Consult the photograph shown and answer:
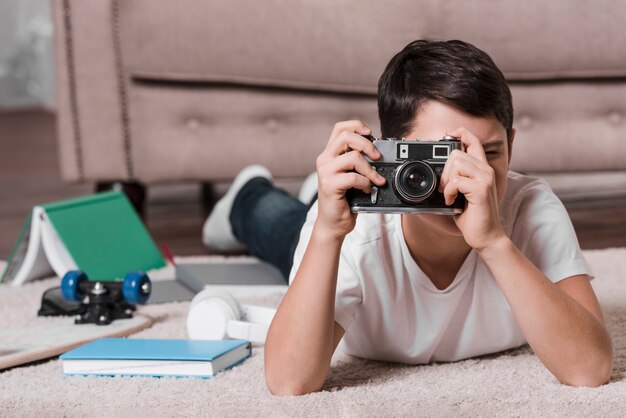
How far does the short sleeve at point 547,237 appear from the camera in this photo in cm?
98

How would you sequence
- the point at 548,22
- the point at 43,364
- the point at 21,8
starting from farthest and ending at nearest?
the point at 21,8 → the point at 548,22 → the point at 43,364

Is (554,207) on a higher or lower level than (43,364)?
higher

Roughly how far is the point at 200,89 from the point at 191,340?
846 mm

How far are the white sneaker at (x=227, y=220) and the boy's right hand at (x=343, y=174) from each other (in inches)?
37.1

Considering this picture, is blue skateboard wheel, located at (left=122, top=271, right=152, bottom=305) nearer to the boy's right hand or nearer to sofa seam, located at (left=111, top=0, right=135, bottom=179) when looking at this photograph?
the boy's right hand

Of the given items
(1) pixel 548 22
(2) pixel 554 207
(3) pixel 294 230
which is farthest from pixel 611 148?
(2) pixel 554 207

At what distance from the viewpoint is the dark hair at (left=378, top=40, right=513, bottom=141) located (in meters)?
0.89

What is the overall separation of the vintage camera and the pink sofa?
3.22 feet

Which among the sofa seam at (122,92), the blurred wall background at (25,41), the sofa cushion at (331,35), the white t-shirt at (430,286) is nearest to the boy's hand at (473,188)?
the white t-shirt at (430,286)

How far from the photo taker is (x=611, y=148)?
1.91m

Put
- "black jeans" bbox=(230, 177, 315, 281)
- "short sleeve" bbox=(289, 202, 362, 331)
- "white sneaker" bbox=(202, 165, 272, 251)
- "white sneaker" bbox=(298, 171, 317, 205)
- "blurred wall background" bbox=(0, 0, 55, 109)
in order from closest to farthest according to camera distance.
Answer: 1. "short sleeve" bbox=(289, 202, 362, 331)
2. "black jeans" bbox=(230, 177, 315, 281)
3. "white sneaker" bbox=(298, 171, 317, 205)
4. "white sneaker" bbox=(202, 165, 272, 251)
5. "blurred wall background" bbox=(0, 0, 55, 109)

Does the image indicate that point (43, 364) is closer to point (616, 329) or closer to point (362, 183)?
point (362, 183)

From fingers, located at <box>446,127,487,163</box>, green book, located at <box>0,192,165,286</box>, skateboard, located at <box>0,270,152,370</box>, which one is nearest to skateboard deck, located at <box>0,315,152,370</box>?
skateboard, located at <box>0,270,152,370</box>

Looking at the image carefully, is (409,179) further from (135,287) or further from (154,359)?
(135,287)
